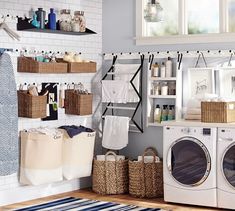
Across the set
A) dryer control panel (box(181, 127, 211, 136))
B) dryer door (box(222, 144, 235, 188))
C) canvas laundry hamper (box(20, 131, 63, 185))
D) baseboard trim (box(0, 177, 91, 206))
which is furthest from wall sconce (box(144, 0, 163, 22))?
baseboard trim (box(0, 177, 91, 206))

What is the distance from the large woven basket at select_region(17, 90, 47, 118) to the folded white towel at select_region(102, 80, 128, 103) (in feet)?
3.77

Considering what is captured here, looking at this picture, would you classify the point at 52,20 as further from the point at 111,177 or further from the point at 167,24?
the point at 111,177

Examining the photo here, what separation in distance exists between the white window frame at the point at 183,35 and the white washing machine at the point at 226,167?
1159 mm

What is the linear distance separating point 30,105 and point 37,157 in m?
0.60

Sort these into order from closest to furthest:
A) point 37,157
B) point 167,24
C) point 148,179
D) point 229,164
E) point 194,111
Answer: point 229,164
point 37,157
point 194,111
point 148,179
point 167,24

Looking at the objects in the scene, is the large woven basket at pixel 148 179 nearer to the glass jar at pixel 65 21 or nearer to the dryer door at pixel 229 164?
the dryer door at pixel 229 164

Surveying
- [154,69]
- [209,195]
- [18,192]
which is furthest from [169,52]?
[18,192]

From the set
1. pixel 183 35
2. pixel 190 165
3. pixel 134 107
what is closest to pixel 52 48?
pixel 134 107

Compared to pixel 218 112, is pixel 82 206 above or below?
below

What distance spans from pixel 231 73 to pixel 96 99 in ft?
6.25

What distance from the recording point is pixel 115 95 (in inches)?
300

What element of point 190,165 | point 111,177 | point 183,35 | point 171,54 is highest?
point 183,35

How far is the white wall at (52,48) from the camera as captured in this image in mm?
6738

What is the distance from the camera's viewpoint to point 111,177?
7344 mm
